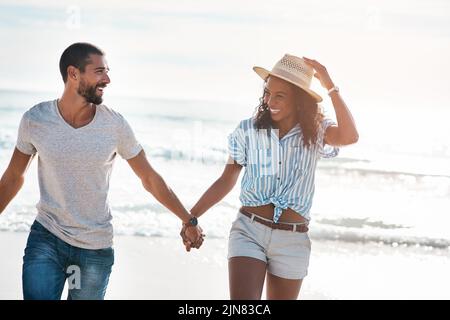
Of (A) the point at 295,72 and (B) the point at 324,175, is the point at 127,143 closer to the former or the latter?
(A) the point at 295,72

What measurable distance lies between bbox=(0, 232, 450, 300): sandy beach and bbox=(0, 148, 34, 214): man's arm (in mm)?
2378

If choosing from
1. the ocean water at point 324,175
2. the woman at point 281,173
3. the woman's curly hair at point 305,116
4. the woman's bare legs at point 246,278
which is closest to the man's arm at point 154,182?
the woman at point 281,173

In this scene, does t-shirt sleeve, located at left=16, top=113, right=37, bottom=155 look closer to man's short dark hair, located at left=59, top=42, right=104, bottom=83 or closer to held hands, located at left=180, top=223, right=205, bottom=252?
man's short dark hair, located at left=59, top=42, right=104, bottom=83

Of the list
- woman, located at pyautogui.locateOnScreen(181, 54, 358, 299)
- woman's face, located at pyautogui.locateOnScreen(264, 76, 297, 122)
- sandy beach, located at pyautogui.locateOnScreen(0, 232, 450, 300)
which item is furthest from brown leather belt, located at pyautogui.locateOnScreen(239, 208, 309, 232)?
sandy beach, located at pyautogui.locateOnScreen(0, 232, 450, 300)

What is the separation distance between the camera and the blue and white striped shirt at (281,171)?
4.64 m

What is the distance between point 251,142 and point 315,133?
338 millimetres

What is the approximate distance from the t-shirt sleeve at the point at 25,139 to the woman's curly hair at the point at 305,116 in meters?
1.17

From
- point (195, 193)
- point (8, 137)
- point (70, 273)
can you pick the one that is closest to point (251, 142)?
point (70, 273)

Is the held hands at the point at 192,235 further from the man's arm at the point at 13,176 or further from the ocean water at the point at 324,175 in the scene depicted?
the ocean water at the point at 324,175

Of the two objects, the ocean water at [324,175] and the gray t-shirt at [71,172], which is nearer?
the gray t-shirt at [71,172]

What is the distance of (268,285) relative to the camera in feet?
15.5

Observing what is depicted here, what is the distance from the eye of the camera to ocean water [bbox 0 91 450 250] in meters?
10.3

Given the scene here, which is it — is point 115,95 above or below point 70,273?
above
